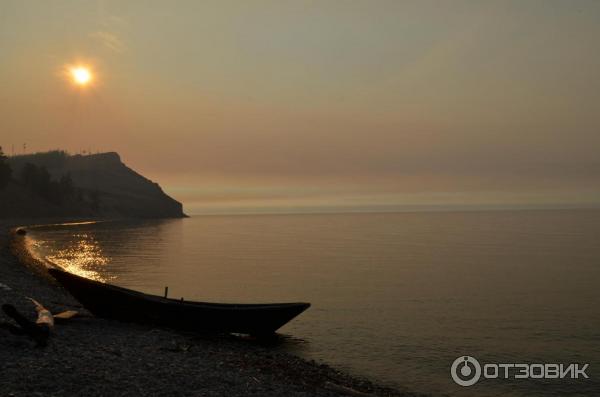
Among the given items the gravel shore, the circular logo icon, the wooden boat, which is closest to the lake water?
the circular logo icon

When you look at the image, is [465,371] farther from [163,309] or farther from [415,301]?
[415,301]

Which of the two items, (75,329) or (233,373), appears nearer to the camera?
(233,373)

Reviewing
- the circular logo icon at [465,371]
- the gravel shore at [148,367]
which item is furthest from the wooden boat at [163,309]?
the circular logo icon at [465,371]

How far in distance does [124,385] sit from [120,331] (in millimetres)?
7924

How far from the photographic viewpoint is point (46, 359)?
44.7ft

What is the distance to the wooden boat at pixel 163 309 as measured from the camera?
22031mm

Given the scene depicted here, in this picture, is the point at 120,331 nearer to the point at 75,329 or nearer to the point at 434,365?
the point at 75,329

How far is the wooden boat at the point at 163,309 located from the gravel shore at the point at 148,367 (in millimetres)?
717

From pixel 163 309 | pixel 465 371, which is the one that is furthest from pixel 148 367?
pixel 465 371

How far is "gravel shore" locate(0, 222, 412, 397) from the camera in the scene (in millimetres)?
12320

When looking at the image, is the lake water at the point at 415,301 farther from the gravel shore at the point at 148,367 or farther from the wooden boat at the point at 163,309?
the gravel shore at the point at 148,367

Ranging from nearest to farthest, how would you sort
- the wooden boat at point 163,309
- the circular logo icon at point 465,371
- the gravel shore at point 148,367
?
the gravel shore at point 148,367 → the circular logo icon at point 465,371 → the wooden boat at point 163,309

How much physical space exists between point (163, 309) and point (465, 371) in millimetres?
14275

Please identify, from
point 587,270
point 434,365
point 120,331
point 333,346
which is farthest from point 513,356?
point 587,270
